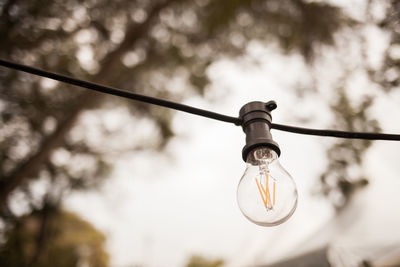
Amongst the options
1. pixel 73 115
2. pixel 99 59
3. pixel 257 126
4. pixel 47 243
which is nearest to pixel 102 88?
pixel 257 126

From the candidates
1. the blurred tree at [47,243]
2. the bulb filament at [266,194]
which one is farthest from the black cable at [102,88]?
the blurred tree at [47,243]

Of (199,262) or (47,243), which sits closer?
(47,243)

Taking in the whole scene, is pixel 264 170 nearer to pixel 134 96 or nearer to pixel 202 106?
pixel 134 96

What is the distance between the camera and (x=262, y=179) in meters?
0.73

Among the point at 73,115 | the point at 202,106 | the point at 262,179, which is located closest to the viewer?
the point at 262,179

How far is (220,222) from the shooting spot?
282 inches

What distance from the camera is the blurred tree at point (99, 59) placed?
10.3 ft

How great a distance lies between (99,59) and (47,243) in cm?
281

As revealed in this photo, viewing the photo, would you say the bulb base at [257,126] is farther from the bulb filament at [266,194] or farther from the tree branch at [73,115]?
the tree branch at [73,115]

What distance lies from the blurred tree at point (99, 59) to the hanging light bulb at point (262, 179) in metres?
2.80

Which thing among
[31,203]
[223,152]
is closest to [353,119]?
[223,152]

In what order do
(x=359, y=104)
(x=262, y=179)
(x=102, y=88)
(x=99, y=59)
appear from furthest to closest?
(x=99, y=59)
(x=359, y=104)
(x=262, y=179)
(x=102, y=88)

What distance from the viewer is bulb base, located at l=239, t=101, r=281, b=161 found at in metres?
0.68

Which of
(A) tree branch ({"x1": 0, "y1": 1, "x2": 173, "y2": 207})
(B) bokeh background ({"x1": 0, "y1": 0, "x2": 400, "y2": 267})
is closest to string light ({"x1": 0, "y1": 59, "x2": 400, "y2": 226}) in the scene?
(B) bokeh background ({"x1": 0, "y1": 0, "x2": 400, "y2": 267})
